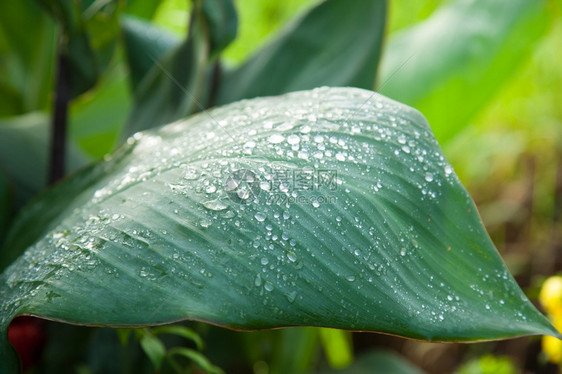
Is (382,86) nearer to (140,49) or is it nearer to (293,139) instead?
(140,49)

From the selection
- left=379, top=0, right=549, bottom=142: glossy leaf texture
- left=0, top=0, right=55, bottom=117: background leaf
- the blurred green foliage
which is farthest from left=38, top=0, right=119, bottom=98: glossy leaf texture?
left=379, top=0, right=549, bottom=142: glossy leaf texture

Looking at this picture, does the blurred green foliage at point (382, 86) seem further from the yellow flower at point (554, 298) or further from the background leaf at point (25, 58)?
the yellow flower at point (554, 298)

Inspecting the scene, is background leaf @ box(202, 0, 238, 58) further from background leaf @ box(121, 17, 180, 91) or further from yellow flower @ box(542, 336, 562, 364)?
yellow flower @ box(542, 336, 562, 364)

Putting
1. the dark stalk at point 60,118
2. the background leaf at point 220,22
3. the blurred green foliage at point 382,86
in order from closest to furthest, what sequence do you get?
the background leaf at point 220,22
the dark stalk at point 60,118
the blurred green foliage at point 382,86

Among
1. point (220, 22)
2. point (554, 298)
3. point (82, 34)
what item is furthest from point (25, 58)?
point (554, 298)

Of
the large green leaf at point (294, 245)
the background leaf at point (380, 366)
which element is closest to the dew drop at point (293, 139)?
the large green leaf at point (294, 245)

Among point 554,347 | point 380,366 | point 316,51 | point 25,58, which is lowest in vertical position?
point 380,366

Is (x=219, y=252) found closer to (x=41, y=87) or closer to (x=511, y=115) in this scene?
(x=41, y=87)
